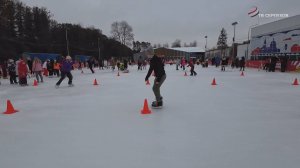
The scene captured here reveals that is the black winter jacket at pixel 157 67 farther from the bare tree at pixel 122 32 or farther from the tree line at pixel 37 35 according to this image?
the bare tree at pixel 122 32

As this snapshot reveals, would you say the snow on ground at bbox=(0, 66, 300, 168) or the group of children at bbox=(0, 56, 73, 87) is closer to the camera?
the snow on ground at bbox=(0, 66, 300, 168)

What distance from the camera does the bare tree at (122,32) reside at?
73250mm

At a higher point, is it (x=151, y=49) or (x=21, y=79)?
(x=151, y=49)

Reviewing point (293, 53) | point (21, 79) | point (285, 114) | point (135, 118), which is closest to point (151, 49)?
point (135, 118)

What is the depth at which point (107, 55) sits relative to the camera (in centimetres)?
7131

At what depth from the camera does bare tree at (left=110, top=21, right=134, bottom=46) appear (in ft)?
240

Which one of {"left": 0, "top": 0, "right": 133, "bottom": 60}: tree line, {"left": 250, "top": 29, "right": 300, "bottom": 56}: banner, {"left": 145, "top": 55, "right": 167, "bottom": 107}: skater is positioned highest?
{"left": 0, "top": 0, "right": 133, "bottom": 60}: tree line

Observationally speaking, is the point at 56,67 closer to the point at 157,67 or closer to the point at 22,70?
the point at 22,70

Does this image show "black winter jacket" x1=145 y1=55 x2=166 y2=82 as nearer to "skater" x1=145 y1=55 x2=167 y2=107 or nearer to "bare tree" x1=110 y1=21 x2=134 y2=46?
"skater" x1=145 y1=55 x2=167 y2=107

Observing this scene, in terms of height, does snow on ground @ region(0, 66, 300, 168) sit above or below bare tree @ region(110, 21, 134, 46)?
below

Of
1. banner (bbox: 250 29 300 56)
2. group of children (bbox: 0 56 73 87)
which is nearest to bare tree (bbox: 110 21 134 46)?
banner (bbox: 250 29 300 56)

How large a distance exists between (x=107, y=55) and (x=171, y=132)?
68.7 metres

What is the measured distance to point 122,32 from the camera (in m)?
73.7

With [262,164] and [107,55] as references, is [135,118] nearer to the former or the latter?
[262,164]
